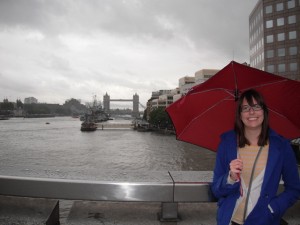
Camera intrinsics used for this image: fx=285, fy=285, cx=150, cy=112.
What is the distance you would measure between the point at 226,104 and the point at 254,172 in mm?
974

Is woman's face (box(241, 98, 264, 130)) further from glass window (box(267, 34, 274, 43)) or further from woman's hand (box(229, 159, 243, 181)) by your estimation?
glass window (box(267, 34, 274, 43))

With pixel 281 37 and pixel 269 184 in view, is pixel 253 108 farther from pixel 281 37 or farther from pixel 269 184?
pixel 281 37

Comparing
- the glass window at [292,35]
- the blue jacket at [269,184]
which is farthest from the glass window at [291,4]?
the blue jacket at [269,184]

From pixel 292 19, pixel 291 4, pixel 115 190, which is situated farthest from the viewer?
pixel 292 19

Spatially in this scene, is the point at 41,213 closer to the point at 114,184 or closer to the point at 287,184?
the point at 114,184

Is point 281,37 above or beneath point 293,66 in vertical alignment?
above

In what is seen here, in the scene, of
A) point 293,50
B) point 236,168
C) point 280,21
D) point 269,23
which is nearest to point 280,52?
point 293,50

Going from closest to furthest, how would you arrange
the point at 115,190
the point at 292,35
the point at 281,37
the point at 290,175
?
the point at 290,175 < the point at 115,190 < the point at 292,35 < the point at 281,37

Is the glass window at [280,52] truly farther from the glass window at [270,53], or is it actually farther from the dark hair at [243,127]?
the dark hair at [243,127]

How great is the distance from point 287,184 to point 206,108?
1.09 meters

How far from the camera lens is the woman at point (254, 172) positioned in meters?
2.13

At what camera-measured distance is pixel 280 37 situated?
48.5 m

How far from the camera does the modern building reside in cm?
4706

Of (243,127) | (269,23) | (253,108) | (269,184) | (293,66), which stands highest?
(269,23)
